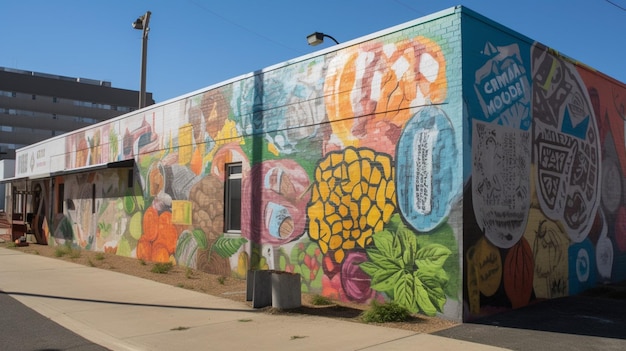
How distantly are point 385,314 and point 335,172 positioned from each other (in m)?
3.12

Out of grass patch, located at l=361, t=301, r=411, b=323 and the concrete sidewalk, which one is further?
grass patch, located at l=361, t=301, r=411, b=323

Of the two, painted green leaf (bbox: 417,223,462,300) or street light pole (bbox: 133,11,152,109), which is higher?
street light pole (bbox: 133,11,152,109)

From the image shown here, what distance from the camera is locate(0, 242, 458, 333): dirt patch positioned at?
8297 millimetres

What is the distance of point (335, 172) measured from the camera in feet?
34.5

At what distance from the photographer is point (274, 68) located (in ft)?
39.8

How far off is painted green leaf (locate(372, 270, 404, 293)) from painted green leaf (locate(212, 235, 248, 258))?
4.16m

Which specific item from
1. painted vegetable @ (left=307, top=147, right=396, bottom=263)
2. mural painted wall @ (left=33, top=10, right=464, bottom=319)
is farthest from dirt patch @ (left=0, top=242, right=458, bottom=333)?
painted vegetable @ (left=307, top=147, right=396, bottom=263)

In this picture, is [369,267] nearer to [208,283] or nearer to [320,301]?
[320,301]

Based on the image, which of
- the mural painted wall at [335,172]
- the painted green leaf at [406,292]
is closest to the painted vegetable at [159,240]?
the mural painted wall at [335,172]

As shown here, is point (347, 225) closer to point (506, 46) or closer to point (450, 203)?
point (450, 203)

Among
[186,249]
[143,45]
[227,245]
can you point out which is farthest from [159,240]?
[143,45]

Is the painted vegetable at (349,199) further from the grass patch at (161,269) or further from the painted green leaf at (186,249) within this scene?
the grass patch at (161,269)

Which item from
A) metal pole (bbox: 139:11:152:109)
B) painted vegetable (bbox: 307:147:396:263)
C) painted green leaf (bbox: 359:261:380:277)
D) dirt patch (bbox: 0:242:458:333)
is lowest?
dirt patch (bbox: 0:242:458:333)

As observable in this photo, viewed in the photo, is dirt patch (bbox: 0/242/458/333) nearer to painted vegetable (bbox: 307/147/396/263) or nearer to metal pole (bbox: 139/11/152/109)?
painted vegetable (bbox: 307/147/396/263)
